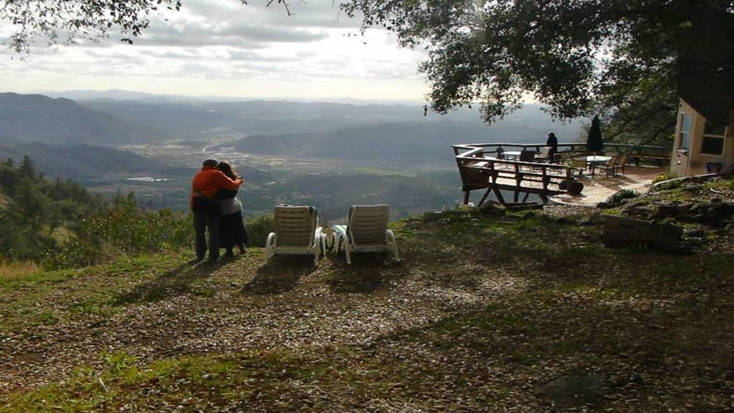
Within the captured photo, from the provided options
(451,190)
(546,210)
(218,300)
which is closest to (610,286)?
(218,300)

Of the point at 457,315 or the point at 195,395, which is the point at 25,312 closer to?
the point at 195,395

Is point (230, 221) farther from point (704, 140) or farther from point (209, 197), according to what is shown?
point (704, 140)

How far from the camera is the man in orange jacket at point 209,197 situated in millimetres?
10141

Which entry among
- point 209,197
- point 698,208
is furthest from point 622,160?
point 209,197

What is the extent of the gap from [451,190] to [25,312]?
189 metres

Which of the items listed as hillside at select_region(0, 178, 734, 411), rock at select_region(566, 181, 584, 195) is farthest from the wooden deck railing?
hillside at select_region(0, 178, 734, 411)

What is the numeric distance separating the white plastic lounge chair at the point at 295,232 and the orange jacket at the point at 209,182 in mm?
1074

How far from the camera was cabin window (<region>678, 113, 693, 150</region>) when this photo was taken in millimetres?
18947

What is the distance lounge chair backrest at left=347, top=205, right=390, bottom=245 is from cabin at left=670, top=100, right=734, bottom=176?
11714mm

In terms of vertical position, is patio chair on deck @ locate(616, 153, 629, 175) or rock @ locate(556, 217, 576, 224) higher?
patio chair on deck @ locate(616, 153, 629, 175)

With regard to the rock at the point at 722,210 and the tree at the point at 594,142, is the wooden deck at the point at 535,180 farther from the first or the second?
the rock at the point at 722,210

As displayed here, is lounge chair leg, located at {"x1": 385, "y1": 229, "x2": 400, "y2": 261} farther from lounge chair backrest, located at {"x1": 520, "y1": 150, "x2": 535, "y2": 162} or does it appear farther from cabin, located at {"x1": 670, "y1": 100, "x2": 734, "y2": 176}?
lounge chair backrest, located at {"x1": 520, "y1": 150, "x2": 535, "y2": 162}

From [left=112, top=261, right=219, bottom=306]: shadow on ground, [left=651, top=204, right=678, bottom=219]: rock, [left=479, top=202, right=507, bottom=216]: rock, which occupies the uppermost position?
[left=651, top=204, right=678, bottom=219]: rock

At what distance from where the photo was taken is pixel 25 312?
7629 millimetres
